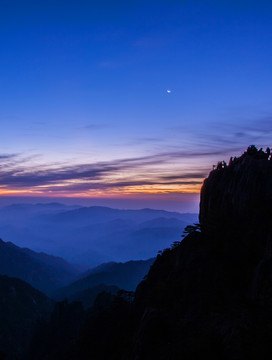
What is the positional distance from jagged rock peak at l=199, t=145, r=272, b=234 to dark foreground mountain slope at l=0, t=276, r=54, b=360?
10722 centimetres

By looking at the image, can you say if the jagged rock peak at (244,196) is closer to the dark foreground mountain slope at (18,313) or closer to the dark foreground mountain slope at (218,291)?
the dark foreground mountain slope at (218,291)

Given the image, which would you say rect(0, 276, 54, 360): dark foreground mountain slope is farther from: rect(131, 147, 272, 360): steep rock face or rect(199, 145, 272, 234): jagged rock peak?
rect(199, 145, 272, 234): jagged rock peak

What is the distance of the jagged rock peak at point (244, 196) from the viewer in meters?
28.8

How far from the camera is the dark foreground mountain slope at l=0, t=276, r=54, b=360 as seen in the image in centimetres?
10856

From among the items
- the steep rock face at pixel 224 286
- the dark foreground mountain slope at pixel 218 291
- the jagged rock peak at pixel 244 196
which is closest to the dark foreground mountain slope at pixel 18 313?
the dark foreground mountain slope at pixel 218 291

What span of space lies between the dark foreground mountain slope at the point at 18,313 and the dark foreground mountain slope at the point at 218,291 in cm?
8889

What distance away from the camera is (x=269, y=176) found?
32.5 metres

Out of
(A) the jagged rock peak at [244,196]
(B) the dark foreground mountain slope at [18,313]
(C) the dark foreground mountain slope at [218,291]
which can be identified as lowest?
(B) the dark foreground mountain slope at [18,313]

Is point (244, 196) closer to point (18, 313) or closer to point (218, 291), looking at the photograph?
point (218, 291)

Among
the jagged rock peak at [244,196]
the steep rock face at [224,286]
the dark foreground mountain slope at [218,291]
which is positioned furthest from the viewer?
the jagged rock peak at [244,196]

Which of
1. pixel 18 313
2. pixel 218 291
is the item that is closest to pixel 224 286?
pixel 218 291

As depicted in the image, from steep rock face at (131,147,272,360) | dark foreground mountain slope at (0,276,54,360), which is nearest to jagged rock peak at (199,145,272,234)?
steep rock face at (131,147,272,360)

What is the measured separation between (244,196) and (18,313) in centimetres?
14570

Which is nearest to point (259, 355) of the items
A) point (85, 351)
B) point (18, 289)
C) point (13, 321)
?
point (85, 351)
